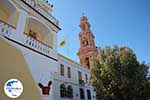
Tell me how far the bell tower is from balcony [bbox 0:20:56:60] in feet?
77.9

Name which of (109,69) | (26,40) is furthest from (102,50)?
(26,40)

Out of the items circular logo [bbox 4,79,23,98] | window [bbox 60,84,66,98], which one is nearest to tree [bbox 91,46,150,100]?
window [bbox 60,84,66,98]

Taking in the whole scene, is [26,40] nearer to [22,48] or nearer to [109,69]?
[22,48]

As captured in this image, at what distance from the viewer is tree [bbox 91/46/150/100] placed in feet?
51.9

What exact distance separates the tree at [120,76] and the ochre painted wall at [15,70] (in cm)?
1047

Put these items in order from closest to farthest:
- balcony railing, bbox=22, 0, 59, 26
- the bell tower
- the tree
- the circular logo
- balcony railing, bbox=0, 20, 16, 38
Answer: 1. the circular logo
2. balcony railing, bbox=0, 20, 16, 38
3. balcony railing, bbox=22, 0, 59, 26
4. the tree
5. the bell tower

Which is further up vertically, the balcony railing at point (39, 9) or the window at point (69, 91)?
the balcony railing at point (39, 9)

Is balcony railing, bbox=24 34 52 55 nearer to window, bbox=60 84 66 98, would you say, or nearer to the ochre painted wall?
the ochre painted wall

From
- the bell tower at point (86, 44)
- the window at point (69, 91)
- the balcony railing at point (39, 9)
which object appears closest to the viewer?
the balcony railing at point (39, 9)

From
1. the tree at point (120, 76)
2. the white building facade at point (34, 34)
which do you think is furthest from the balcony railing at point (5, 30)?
the tree at point (120, 76)

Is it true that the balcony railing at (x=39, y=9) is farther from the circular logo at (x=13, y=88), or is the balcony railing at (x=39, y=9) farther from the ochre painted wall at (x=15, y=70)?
the circular logo at (x=13, y=88)

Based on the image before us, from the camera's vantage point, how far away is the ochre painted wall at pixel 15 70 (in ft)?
19.6

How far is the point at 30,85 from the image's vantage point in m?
6.81

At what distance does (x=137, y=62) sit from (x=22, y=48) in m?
13.1
